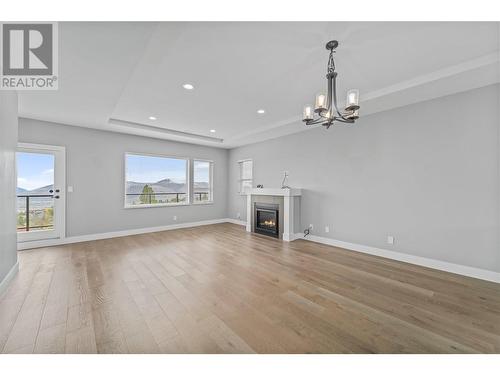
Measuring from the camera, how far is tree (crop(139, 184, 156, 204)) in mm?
5641

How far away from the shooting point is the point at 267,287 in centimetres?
243

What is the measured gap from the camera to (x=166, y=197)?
19.9ft

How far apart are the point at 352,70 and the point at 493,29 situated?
116 cm

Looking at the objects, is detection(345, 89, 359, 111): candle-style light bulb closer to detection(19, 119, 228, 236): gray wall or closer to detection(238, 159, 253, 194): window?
detection(238, 159, 253, 194): window

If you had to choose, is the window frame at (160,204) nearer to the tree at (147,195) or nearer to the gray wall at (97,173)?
the gray wall at (97,173)

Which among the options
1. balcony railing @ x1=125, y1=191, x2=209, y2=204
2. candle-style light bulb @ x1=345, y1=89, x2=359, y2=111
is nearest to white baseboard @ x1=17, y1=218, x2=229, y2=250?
balcony railing @ x1=125, y1=191, x2=209, y2=204

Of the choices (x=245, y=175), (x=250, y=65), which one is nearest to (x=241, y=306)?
(x=250, y=65)

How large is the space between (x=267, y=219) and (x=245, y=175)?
2002mm

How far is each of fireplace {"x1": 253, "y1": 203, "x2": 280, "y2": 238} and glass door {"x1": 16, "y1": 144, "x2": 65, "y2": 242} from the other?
14.3 feet

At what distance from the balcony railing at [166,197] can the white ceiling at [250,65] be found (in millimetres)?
2438

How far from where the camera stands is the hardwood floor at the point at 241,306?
153 cm

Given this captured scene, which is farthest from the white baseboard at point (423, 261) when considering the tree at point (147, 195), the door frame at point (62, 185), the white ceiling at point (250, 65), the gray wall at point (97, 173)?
the door frame at point (62, 185)
